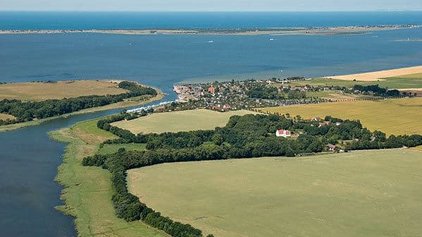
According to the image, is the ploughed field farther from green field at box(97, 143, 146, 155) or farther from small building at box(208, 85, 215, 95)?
green field at box(97, 143, 146, 155)

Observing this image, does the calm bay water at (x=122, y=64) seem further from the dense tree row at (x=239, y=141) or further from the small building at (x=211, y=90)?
the small building at (x=211, y=90)

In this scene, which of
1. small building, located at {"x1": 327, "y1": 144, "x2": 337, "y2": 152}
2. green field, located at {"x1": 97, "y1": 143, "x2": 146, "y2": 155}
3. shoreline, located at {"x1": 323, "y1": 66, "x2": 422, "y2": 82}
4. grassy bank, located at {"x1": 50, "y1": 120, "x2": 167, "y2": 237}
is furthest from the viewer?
shoreline, located at {"x1": 323, "y1": 66, "x2": 422, "y2": 82}

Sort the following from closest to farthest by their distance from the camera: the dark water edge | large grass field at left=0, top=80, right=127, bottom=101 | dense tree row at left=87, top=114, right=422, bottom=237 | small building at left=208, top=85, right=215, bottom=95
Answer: the dark water edge, dense tree row at left=87, top=114, right=422, bottom=237, large grass field at left=0, top=80, right=127, bottom=101, small building at left=208, top=85, right=215, bottom=95

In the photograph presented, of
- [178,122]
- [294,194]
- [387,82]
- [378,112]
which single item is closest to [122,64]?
[387,82]

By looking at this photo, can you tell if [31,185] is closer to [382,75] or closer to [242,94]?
[242,94]

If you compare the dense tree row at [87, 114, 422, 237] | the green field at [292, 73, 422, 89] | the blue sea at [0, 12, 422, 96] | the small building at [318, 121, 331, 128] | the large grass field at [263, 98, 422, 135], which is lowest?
the blue sea at [0, 12, 422, 96]

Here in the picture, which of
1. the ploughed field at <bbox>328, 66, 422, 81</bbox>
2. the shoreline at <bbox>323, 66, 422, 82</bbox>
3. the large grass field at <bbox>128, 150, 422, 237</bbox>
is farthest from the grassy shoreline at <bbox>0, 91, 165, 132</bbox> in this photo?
the ploughed field at <bbox>328, 66, 422, 81</bbox>

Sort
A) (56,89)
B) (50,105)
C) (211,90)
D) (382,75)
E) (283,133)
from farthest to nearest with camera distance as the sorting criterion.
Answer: (382,75), (56,89), (211,90), (50,105), (283,133)
